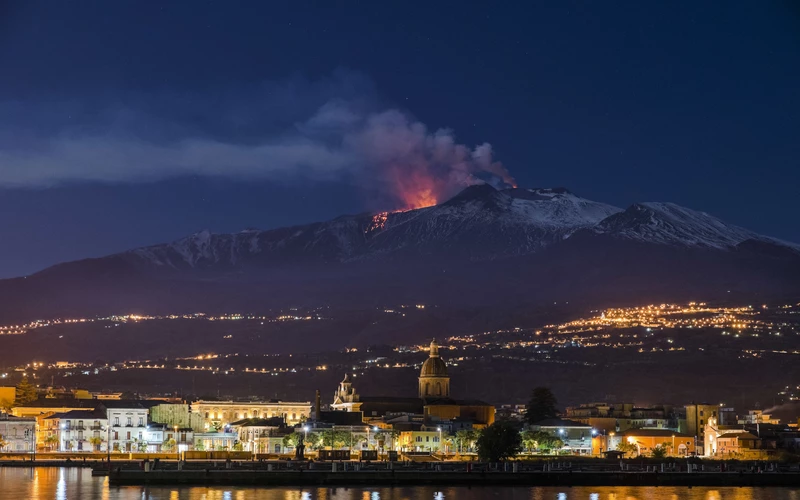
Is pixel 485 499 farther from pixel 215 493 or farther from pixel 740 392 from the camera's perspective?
pixel 740 392

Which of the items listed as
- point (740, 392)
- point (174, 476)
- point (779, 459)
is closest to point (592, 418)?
point (779, 459)

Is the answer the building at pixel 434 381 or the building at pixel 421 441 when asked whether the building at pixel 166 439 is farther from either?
the building at pixel 434 381

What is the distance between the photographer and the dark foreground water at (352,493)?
223 ft

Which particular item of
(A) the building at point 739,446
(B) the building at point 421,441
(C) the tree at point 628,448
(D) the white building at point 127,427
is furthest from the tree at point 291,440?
(A) the building at point 739,446

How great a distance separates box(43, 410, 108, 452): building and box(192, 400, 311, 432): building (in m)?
19.0

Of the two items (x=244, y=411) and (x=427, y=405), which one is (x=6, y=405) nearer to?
(x=244, y=411)

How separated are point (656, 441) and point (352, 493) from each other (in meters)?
46.5

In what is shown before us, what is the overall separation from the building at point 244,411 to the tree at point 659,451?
3654 centimetres

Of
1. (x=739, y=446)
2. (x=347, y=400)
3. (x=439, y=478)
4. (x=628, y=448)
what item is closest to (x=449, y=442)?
(x=628, y=448)

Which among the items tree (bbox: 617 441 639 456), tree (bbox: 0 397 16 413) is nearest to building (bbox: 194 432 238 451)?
tree (bbox: 0 397 16 413)

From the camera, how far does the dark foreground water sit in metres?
67.9

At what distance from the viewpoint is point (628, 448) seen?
109125 millimetres

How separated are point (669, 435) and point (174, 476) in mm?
49485

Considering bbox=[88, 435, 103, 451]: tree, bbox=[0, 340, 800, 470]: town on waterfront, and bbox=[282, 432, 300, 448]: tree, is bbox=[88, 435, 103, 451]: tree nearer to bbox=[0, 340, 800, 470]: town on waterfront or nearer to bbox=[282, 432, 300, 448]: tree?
bbox=[0, 340, 800, 470]: town on waterfront
